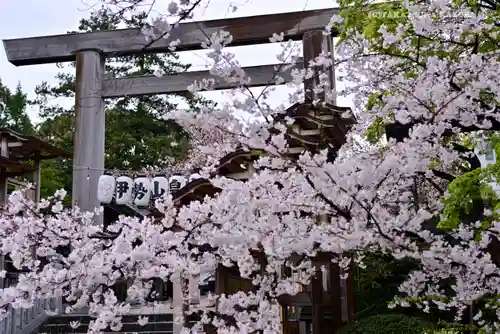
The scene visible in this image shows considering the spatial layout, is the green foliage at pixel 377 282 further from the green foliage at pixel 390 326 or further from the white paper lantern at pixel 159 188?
the white paper lantern at pixel 159 188

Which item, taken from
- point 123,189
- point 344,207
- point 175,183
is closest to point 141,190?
point 123,189

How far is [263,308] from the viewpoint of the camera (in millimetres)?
4180

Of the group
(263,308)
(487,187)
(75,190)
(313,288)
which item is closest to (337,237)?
(487,187)

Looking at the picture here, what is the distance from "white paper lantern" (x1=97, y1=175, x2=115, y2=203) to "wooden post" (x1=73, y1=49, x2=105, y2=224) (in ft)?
4.12

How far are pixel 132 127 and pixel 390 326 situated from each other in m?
14.3

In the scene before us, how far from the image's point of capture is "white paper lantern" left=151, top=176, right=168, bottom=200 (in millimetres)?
10461

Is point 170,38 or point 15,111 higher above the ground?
point 15,111

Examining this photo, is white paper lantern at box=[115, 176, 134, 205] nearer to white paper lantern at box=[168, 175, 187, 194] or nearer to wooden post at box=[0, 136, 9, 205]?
white paper lantern at box=[168, 175, 187, 194]

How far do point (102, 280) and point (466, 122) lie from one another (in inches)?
108

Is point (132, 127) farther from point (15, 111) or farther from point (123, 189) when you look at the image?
point (123, 189)

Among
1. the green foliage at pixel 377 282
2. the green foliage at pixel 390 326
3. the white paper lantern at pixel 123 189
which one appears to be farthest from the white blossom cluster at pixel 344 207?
the white paper lantern at pixel 123 189

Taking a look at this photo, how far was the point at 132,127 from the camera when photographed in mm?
17781

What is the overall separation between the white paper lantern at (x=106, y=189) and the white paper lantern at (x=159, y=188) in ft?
2.59

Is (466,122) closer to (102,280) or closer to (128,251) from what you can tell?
(128,251)
